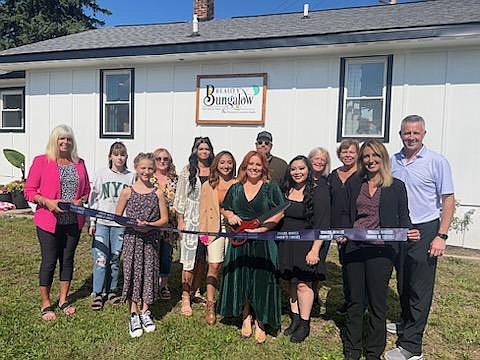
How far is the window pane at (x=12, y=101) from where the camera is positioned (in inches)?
480

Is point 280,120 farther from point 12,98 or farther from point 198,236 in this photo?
point 12,98

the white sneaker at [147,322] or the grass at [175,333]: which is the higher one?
the white sneaker at [147,322]

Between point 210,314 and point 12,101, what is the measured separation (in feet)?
36.0

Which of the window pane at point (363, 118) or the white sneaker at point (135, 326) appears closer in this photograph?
the white sneaker at point (135, 326)

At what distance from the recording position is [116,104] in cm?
1003

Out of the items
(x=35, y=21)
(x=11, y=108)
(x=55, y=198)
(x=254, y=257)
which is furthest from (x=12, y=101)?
(x=35, y=21)

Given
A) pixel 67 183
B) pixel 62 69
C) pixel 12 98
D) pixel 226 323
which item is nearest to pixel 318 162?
pixel 226 323

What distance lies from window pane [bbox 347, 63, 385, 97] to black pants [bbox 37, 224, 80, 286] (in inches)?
230

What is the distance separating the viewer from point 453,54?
722cm

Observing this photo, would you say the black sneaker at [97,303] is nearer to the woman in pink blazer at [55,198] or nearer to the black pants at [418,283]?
the woman in pink blazer at [55,198]

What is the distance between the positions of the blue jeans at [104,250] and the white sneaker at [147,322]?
0.74 metres

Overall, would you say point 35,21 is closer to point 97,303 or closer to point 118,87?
point 118,87

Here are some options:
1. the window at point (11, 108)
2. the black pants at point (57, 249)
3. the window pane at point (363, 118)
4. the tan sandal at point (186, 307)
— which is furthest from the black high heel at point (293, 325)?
the window at point (11, 108)

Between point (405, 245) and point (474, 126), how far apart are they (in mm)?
4817
